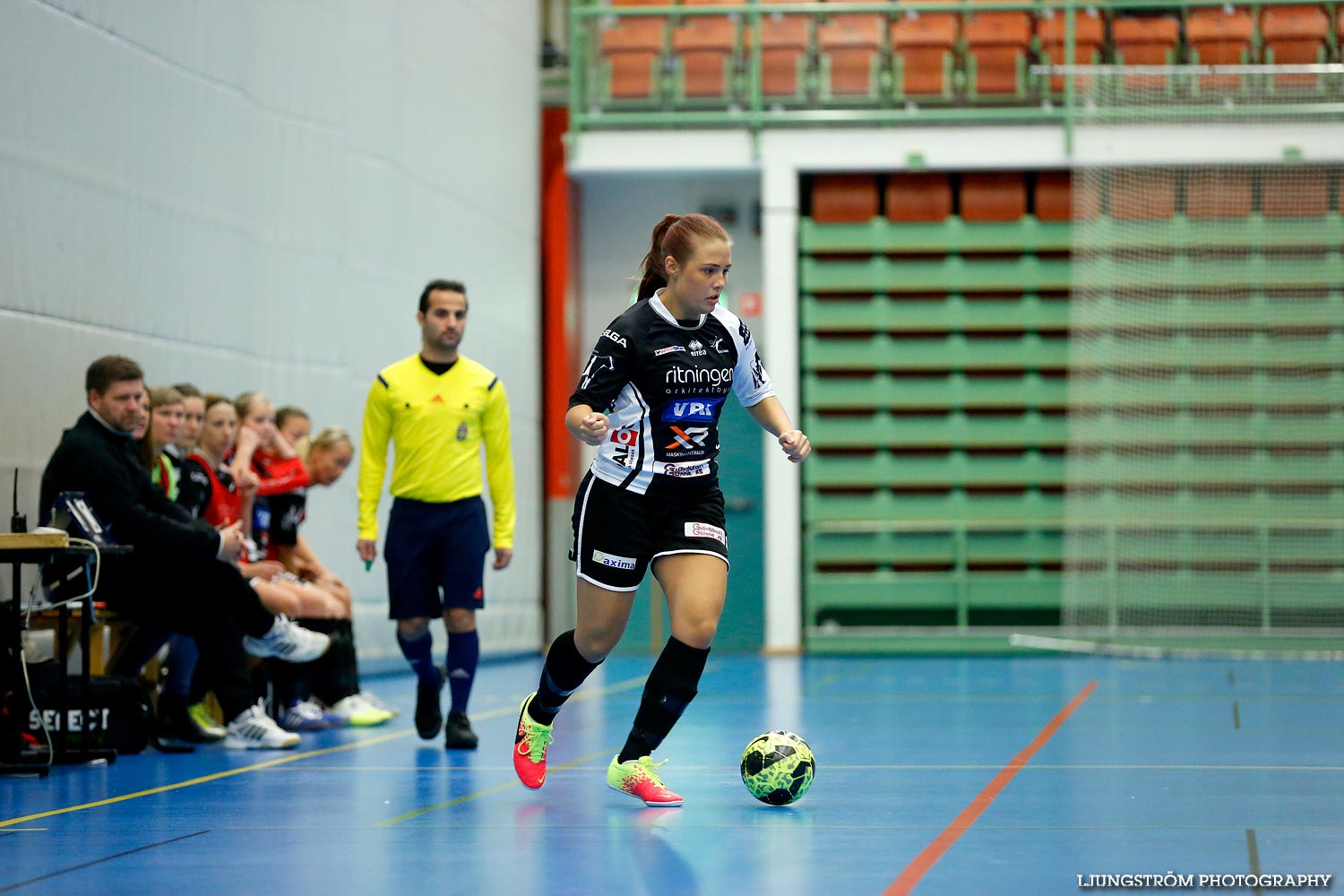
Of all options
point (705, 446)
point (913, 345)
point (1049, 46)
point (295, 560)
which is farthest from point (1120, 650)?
point (705, 446)

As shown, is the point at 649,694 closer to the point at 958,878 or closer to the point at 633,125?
the point at 958,878

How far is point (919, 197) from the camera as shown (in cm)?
1694

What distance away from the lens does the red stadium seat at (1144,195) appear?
1623 centimetres

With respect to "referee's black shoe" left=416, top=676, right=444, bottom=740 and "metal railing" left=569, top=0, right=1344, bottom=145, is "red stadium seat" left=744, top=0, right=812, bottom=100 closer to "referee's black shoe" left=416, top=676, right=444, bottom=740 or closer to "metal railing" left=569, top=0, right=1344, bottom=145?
"metal railing" left=569, top=0, right=1344, bottom=145

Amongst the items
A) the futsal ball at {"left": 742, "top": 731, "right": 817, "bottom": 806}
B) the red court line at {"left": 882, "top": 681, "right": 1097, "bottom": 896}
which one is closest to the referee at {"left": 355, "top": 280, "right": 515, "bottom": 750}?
the futsal ball at {"left": 742, "top": 731, "right": 817, "bottom": 806}

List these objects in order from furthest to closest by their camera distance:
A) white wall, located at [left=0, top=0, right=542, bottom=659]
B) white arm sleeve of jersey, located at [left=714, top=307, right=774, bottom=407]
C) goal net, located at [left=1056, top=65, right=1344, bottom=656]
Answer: goal net, located at [left=1056, top=65, right=1344, bottom=656] < white wall, located at [left=0, top=0, right=542, bottom=659] < white arm sleeve of jersey, located at [left=714, top=307, right=774, bottom=407]

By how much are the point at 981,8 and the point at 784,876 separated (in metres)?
13.9

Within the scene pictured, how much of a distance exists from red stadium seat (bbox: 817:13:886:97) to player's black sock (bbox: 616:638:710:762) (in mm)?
12241

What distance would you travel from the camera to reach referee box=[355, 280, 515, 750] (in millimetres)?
7262

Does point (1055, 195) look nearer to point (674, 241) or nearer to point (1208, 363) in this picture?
point (1208, 363)

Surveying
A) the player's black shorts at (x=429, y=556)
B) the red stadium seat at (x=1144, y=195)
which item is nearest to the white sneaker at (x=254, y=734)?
the player's black shorts at (x=429, y=556)

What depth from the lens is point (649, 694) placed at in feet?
17.6

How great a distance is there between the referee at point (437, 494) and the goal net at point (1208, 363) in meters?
9.47

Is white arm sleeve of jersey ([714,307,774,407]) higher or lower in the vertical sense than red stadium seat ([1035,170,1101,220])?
lower
